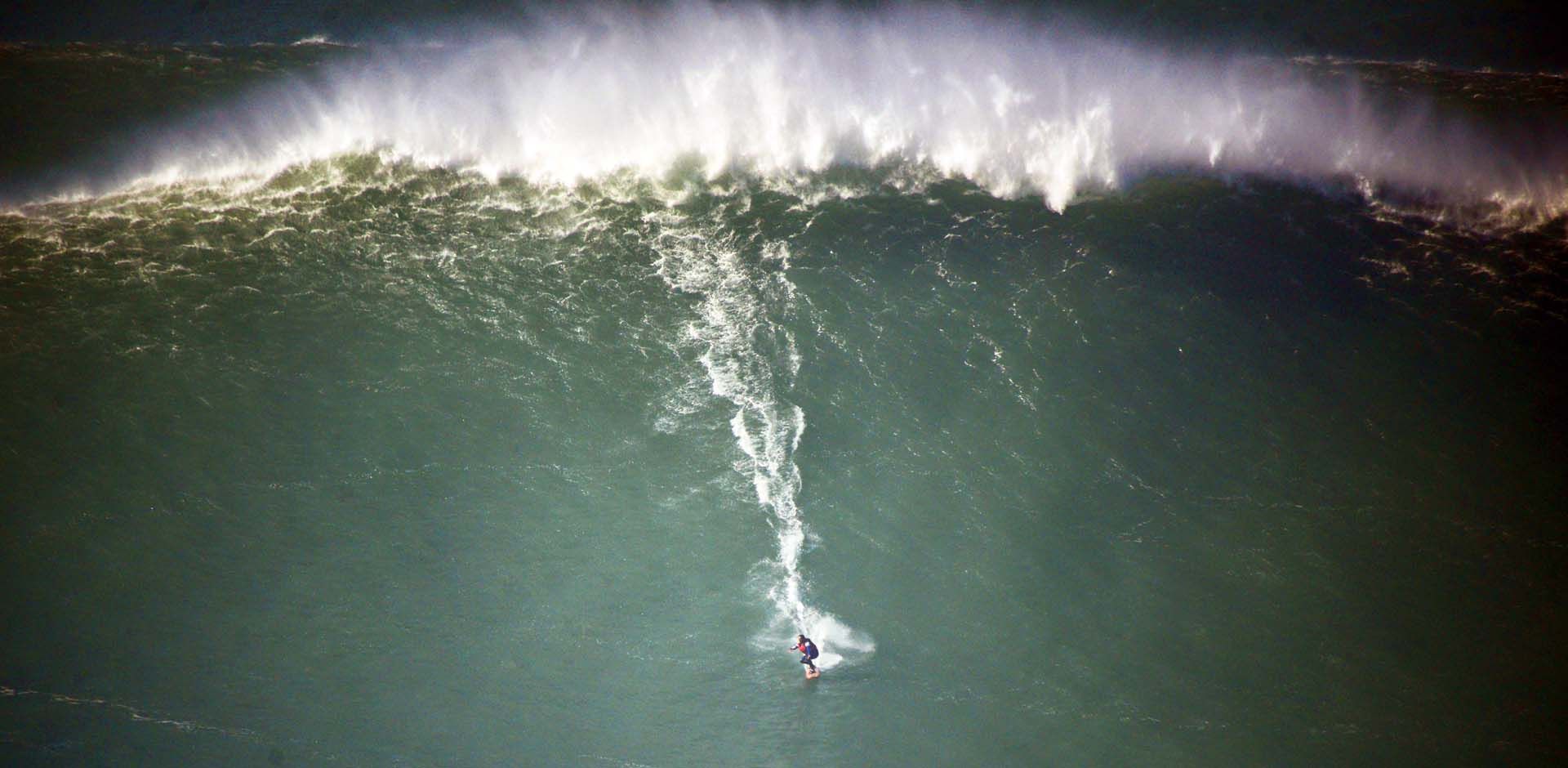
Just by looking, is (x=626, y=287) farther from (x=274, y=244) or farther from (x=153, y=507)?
(x=153, y=507)

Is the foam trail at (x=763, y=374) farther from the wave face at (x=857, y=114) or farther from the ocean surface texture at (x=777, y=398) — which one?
the wave face at (x=857, y=114)

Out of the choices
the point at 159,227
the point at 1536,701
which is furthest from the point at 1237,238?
the point at 159,227

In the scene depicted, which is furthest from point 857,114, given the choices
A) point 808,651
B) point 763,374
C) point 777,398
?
point 808,651

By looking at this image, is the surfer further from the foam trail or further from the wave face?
the wave face

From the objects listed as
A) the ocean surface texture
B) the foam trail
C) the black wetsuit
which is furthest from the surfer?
the ocean surface texture

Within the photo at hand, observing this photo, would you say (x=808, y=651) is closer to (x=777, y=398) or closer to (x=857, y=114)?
(x=777, y=398)

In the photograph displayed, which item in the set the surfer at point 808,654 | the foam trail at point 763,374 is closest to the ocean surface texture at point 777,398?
the foam trail at point 763,374
